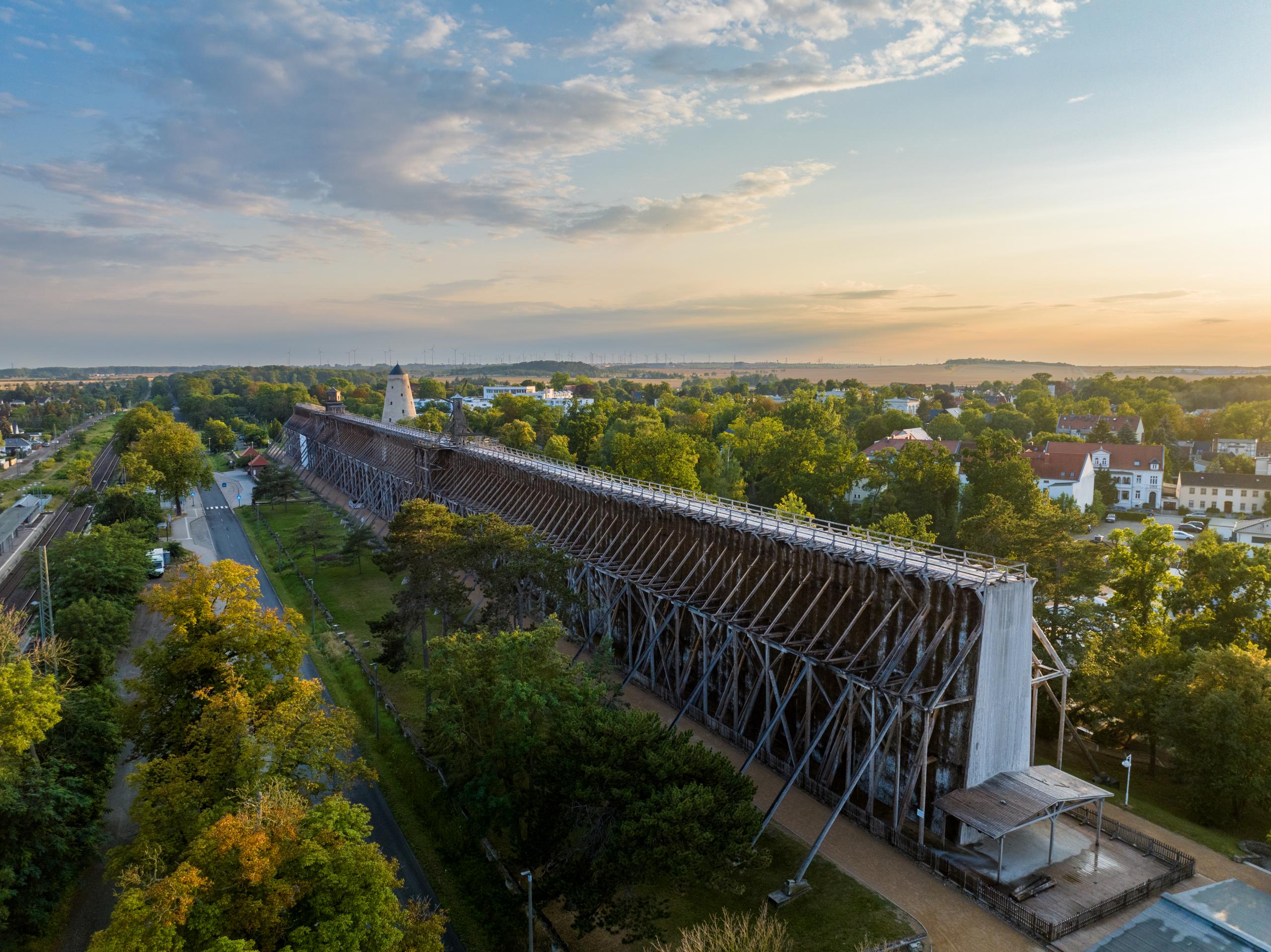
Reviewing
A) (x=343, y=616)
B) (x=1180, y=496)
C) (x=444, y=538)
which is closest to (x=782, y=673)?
(x=444, y=538)

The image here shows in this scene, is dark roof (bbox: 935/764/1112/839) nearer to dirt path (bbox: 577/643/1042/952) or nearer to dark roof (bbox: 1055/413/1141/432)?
dirt path (bbox: 577/643/1042/952)

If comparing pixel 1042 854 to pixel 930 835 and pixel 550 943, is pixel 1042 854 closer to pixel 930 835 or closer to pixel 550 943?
pixel 930 835

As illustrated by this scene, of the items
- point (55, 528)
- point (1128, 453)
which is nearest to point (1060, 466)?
point (1128, 453)

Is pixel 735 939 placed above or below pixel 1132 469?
below

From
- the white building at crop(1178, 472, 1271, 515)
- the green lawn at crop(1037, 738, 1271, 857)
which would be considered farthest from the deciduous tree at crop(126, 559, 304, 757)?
the white building at crop(1178, 472, 1271, 515)

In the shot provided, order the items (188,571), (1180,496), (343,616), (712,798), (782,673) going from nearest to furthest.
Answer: (712,798) → (188,571) → (782,673) → (343,616) → (1180,496)

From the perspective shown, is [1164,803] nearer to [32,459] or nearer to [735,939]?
[735,939]
